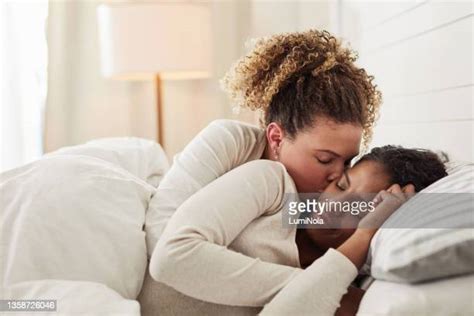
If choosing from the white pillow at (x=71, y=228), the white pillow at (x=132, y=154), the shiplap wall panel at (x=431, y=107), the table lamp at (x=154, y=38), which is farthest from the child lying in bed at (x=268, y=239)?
the table lamp at (x=154, y=38)

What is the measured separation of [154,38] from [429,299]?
1.64m

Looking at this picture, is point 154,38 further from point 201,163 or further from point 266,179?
point 266,179

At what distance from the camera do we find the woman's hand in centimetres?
77

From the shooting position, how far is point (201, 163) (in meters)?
0.94

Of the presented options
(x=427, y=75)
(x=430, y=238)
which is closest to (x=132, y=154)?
(x=427, y=75)

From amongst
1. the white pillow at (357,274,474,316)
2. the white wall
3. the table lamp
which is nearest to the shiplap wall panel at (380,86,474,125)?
the white wall

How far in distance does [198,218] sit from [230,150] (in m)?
0.22

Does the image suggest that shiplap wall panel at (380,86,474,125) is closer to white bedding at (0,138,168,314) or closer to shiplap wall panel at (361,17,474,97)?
shiplap wall panel at (361,17,474,97)

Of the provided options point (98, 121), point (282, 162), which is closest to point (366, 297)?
point (282, 162)

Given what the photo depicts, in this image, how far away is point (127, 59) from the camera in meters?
2.12

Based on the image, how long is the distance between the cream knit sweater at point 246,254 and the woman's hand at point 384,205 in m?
0.07

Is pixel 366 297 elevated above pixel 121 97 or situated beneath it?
situated beneath

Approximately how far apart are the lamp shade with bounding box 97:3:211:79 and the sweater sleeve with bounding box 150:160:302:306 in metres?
1.41

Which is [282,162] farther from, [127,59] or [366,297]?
[127,59]
